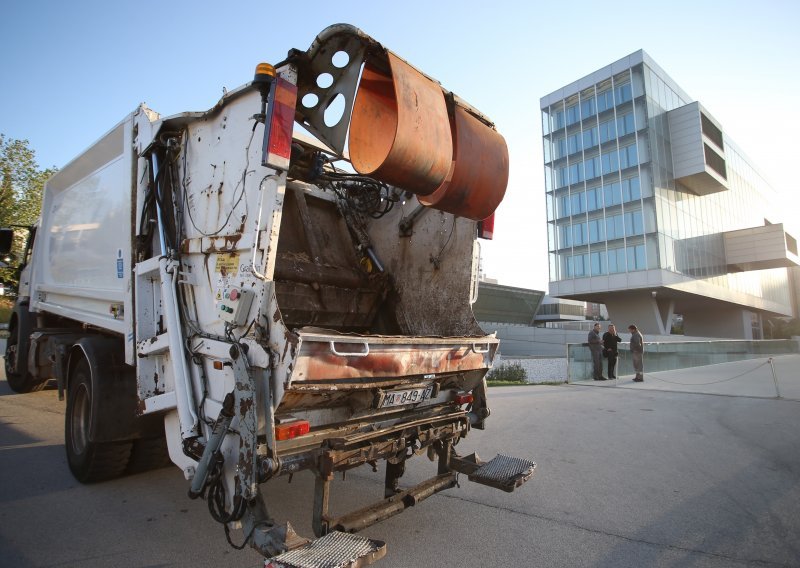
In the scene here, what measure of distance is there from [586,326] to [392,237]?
47.1 meters

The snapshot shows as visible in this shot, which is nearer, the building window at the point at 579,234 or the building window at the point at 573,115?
the building window at the point at 579,234

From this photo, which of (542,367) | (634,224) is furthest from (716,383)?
(634,224)

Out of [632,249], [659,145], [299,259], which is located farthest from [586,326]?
[299,259]

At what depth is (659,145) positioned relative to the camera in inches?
1406

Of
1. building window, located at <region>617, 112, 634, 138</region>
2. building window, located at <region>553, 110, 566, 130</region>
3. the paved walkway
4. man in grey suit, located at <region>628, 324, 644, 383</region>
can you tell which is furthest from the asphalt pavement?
building window, located at <region>553, 110, 566, 130</region>

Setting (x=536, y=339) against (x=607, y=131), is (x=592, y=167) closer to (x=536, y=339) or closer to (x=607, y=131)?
(x=607, y=131)

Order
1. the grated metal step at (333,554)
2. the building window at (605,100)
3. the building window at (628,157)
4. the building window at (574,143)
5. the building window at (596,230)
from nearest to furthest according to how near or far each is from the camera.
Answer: the grated metal step at (333,554)
the building window at (628,157)
the building window at (605,100)
the building window at (596,230)
the building window at (574,143)

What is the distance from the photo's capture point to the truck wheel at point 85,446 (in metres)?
4.05

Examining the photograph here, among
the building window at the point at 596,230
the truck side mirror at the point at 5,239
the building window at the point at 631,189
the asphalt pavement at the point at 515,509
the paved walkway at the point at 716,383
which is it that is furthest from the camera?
the building window at the point at 596,230

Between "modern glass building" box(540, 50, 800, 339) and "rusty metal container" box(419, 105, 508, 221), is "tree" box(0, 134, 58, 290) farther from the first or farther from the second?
"modern glass building" box(540, 50, 800, 339)

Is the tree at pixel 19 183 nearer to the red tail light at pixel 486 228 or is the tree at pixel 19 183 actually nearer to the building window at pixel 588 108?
the red tail light at pixel 486 228

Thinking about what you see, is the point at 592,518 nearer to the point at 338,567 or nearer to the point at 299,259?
the point at 338,567

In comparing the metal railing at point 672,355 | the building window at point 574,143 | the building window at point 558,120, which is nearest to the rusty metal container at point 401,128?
the metal railing at point 672,355

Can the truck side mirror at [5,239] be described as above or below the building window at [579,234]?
below
